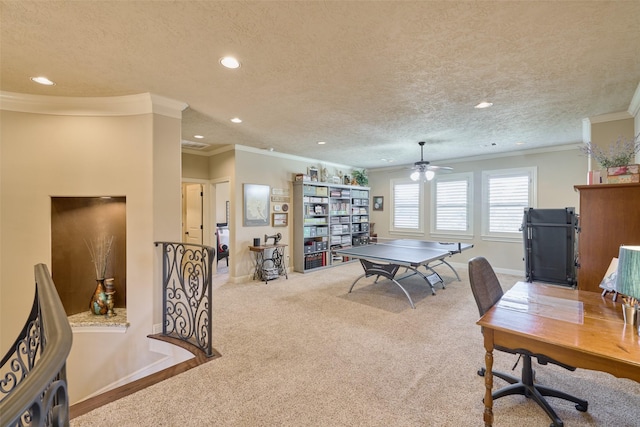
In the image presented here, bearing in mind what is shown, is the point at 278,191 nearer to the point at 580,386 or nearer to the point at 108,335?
the point at 108,335

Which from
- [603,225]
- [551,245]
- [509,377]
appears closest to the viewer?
[509,377]

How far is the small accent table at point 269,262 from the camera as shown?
5.30 meters

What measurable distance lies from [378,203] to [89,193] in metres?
6.48

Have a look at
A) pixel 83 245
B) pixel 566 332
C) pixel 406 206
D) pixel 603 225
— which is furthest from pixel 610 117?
pixel 83 245

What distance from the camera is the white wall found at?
9.64 ft

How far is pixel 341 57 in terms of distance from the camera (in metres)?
2.21

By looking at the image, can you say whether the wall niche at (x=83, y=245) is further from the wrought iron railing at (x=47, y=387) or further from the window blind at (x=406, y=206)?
the window blind at (x=406, y=206)

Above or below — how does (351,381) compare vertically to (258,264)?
below

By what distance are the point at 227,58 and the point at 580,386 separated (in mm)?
3814

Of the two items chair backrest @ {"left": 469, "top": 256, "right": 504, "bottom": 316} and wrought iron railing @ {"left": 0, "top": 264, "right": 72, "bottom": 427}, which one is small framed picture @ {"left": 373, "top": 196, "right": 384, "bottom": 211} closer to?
chair backrest @ {"left": 469, "top": 256, "right": 504, "bottom": 316}

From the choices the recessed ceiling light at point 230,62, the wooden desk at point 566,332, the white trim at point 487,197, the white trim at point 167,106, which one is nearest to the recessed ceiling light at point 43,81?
the white trim at point 167,106

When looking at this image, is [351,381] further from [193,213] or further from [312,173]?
[193,213]

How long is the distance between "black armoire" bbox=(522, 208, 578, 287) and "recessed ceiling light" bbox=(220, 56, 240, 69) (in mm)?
4758

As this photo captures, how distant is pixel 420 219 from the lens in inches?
280
